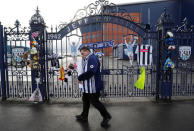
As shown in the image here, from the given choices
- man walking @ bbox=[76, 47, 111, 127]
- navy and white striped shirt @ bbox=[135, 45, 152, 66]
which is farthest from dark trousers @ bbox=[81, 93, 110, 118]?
navy and white striped shirt @ bbox=[135, 45, 152, 66]

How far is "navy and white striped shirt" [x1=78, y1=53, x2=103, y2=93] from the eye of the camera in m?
3.71

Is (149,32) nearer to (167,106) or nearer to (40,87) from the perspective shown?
(167,106)

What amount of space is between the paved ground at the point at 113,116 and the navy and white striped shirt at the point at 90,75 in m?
0.96

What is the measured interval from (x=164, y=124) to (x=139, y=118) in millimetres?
641

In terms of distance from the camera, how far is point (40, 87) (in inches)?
227

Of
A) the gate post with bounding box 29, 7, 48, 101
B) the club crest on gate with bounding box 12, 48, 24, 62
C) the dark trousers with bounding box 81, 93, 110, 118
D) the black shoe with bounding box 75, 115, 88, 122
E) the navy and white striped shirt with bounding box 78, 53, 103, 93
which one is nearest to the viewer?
the navy and white striped shirt with bounding box 78, 53, 103, 93

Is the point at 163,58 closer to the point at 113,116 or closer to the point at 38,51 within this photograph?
the point at 113,116

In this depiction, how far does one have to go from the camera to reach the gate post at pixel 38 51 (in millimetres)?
5562

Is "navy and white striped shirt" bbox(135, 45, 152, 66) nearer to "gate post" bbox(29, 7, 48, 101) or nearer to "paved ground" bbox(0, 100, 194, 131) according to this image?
"paved ground" bbox(0, 100, 194, 131)

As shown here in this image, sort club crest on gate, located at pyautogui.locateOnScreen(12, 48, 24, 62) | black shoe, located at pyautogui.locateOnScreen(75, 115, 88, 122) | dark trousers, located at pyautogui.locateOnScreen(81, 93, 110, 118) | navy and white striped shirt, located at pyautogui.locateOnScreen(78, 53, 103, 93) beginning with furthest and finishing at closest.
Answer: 1. club crest on gate, located at pyautogui.locateOnScreen(12, 48, 24, 62)
2. black shoe, located at pyautogui.locateOnScreen(75, 115, 88, 122)
3. dark trousers, located at pyautogui.locateOnScreen(81, 93, 110, 118)
4. navy and white striped shirt, located at pyautogui.locateOnScreen(78, 53, 103, 93)

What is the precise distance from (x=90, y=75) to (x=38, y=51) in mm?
2774

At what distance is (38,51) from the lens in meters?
5.64

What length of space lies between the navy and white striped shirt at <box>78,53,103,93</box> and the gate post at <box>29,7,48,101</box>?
94.4 inches

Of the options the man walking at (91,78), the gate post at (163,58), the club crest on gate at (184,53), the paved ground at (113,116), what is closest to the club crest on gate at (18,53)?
the paved ground at (113,116)
